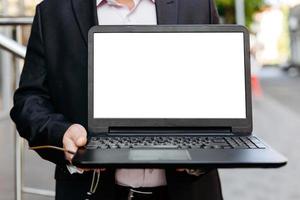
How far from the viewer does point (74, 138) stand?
4.38ft

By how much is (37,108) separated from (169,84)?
13.4 inches

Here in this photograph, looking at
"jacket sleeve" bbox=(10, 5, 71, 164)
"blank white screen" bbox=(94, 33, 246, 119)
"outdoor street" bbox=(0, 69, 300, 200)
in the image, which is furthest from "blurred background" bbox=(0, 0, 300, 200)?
"jacket sleeve" bbox=(10, 5, 71, 164)

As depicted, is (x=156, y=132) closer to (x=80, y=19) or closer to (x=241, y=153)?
(x=241, y=153)

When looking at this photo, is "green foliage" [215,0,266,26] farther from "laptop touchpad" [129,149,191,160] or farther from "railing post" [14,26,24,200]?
"laptop touchpad" [129,149,191,160]

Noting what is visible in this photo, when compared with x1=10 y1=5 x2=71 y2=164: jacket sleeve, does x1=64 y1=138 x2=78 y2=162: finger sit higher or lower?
lower

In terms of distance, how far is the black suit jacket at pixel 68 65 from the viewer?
1.52 metres

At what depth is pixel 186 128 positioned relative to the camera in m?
1.44

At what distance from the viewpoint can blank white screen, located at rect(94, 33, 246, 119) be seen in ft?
4.74

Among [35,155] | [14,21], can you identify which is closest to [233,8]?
[35,155]

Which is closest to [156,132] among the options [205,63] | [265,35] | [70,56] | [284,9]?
[205,63]

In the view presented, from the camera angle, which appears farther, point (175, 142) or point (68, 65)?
point (68, 65)

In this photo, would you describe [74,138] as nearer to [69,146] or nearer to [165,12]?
[69,146]

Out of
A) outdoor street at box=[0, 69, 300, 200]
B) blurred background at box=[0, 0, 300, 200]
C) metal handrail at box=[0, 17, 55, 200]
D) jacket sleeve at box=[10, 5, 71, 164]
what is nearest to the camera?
jacket sleeve at box=[10, 5, 71, 164]

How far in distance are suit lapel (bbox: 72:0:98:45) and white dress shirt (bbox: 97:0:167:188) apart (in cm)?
2
